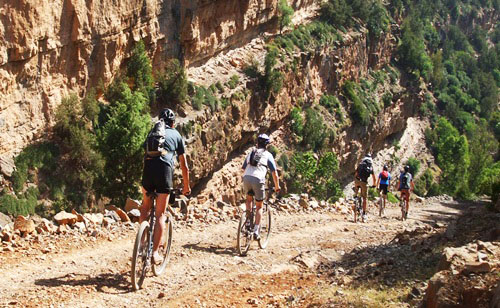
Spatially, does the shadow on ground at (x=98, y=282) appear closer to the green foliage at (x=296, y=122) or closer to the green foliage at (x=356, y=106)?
the green foliage at (x=296, y=122)

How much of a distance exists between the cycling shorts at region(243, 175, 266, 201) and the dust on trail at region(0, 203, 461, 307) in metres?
1.11

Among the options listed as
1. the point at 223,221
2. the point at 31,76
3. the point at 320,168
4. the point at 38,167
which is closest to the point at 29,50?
the point at 31,76

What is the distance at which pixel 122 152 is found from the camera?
93.6 feet

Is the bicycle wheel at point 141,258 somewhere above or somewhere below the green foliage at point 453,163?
below

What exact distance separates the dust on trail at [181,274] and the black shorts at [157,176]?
134cm

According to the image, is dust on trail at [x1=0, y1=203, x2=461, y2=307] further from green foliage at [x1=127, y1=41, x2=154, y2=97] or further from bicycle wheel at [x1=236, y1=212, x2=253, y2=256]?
green foliage at [x1=127, y1=41, x2=154, y2=97]

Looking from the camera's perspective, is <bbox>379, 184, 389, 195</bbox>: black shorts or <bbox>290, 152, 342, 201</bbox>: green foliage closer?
<bbox>379, 184, 389, 195</bbox>: black shorts

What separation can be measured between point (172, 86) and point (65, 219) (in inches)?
1016

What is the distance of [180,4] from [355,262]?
30.8 meters

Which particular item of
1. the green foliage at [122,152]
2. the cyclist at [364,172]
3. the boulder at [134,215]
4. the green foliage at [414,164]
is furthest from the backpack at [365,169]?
the green foliage at [414,164]

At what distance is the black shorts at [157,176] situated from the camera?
7934 millimetres

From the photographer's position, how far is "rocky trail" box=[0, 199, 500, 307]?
7328 mm

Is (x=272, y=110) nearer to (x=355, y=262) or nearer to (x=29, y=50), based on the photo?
(x=29, y=50)

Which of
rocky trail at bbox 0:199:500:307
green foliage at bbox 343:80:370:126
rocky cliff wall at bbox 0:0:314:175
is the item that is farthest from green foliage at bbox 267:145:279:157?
rocky trail at bbox 0:199:500:307
